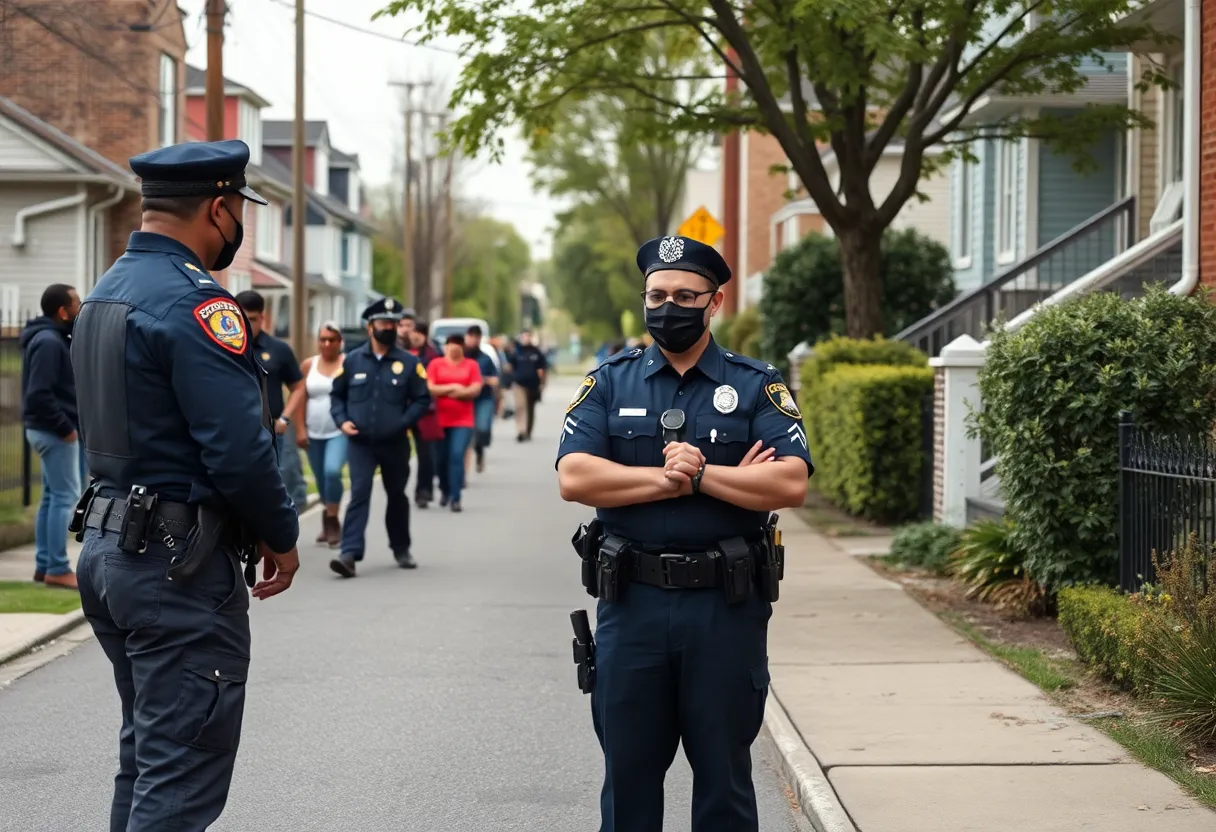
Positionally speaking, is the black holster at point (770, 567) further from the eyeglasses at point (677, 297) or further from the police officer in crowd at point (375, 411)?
the police officer in crowd at point (375, 411)

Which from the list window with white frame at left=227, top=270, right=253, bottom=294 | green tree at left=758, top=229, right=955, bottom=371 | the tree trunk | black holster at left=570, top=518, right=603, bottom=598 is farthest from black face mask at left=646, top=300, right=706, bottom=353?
window with white frame at left=227, top=270, right=253, bottom=294

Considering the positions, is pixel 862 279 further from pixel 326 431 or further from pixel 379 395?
pixel 379 395

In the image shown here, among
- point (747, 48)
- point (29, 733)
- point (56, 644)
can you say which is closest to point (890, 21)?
point (747, 48)

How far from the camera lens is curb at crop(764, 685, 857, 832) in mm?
6070

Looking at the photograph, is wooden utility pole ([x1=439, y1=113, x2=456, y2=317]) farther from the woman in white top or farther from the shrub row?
the woman in white top

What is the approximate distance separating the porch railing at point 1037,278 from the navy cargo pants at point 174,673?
54.4 feet

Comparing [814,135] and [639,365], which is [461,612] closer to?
[639,365]

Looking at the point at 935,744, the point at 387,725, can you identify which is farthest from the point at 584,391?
the point at 387,725

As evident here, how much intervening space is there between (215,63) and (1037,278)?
10.3 m

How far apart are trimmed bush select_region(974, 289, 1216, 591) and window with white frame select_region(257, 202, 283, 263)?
39.9 m

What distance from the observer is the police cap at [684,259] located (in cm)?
475

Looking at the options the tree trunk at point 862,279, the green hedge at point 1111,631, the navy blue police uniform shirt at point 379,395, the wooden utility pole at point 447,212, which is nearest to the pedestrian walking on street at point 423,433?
the navy blue police uniform shirt at point 379,395

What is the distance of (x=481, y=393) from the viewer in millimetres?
21344

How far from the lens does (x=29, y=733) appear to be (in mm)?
7637
